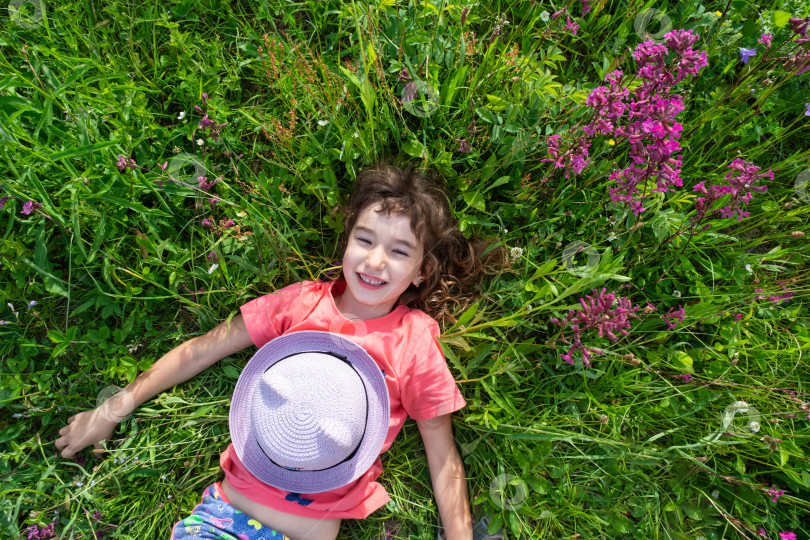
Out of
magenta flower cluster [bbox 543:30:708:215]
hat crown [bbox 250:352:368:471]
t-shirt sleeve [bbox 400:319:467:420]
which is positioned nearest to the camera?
magenta flower cluster [bbox 543:30:708:215]

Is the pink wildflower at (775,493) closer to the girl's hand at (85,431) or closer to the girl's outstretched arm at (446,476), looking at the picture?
the girl's outstretched arm at (446,476)

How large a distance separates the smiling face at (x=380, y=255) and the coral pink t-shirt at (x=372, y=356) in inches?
8.9

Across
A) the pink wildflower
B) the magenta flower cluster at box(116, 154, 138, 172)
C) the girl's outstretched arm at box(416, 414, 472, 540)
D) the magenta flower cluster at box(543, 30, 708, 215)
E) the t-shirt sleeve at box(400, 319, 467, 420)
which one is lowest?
the girl's outstretched arm at box(416, 414, 472, 540)

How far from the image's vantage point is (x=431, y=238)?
271cm

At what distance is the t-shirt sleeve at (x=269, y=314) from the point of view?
2740mm

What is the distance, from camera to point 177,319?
303 centimetres

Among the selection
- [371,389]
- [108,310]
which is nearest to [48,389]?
[108,310]

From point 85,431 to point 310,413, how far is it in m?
1.55

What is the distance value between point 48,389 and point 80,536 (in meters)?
0.82

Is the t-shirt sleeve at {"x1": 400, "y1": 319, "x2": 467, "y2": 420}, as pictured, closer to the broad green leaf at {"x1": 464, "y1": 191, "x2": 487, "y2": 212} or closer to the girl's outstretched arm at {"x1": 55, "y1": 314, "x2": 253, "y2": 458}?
the broad green leaf at {"x1": 464, "y1": 191, "x2": 487, "y2": 212}

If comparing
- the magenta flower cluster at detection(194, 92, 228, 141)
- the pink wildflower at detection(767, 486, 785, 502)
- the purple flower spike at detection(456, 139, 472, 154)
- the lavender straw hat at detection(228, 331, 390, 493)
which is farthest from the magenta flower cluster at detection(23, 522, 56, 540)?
the pink wildflower at detection(767, 486, 785, 502)

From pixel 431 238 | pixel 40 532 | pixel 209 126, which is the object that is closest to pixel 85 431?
pixel 40 532

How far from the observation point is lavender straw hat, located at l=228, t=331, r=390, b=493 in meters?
2.16

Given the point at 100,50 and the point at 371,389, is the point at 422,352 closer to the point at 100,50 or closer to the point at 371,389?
the point at 371,389
